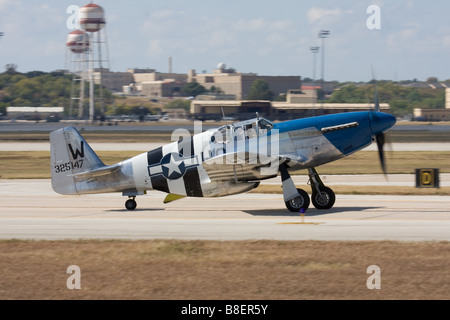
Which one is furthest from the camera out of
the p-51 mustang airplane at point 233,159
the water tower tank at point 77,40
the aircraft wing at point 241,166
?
the water tower tank at point 77,40

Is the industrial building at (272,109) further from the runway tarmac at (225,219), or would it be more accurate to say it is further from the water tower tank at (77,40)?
the runway tarmac at (225,219)

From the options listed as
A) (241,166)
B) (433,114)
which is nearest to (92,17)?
(433,114)

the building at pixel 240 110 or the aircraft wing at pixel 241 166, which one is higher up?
the building at pixel 240 110

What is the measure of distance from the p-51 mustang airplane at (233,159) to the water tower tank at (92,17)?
12298 cm

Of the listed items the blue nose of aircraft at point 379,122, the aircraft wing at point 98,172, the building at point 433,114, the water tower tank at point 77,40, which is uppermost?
the water tower tank at point 77,40

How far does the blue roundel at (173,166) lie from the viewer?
19969 millimetres

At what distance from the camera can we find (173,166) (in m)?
20.0

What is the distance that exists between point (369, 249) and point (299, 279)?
3.01 meters

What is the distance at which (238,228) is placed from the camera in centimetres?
1711

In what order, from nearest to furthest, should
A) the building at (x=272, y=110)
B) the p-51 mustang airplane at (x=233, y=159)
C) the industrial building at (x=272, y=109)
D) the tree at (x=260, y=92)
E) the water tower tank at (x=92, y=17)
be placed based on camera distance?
the p-51 mustang airplane at (x=233, y=159)
the industrial building at (x=272, y=109)
the building at (x=272, y=110)
the water tower tank at (x=92, y=17)
the tree at (x=260, y=92)

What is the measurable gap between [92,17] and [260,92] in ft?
167

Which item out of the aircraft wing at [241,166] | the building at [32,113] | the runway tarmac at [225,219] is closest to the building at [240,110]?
the building at [32,113]

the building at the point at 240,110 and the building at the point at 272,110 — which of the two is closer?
the building at the point at 272,110
